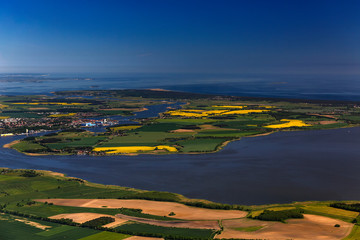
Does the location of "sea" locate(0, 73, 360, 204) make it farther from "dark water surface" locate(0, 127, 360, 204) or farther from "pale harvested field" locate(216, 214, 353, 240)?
"pale harvested field" locate(216, 214, 353, 240)

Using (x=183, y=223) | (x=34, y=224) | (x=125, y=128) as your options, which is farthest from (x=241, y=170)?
(x=125, y=128)

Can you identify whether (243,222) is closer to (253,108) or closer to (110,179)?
(110,179)

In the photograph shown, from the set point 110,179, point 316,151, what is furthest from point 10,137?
point 316,151

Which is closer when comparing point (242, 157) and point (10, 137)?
point (242, 157)

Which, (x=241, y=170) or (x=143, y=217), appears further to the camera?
(x=241, y=170)

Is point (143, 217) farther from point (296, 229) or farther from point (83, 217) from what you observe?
point (296, 229)

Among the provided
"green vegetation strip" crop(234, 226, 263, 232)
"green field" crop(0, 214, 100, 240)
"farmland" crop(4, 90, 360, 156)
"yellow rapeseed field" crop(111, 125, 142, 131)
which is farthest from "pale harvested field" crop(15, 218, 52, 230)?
"yellow rapeseed field" crop(111, 125, 142, 131)

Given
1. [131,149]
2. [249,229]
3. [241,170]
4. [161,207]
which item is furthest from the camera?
[131,149]
